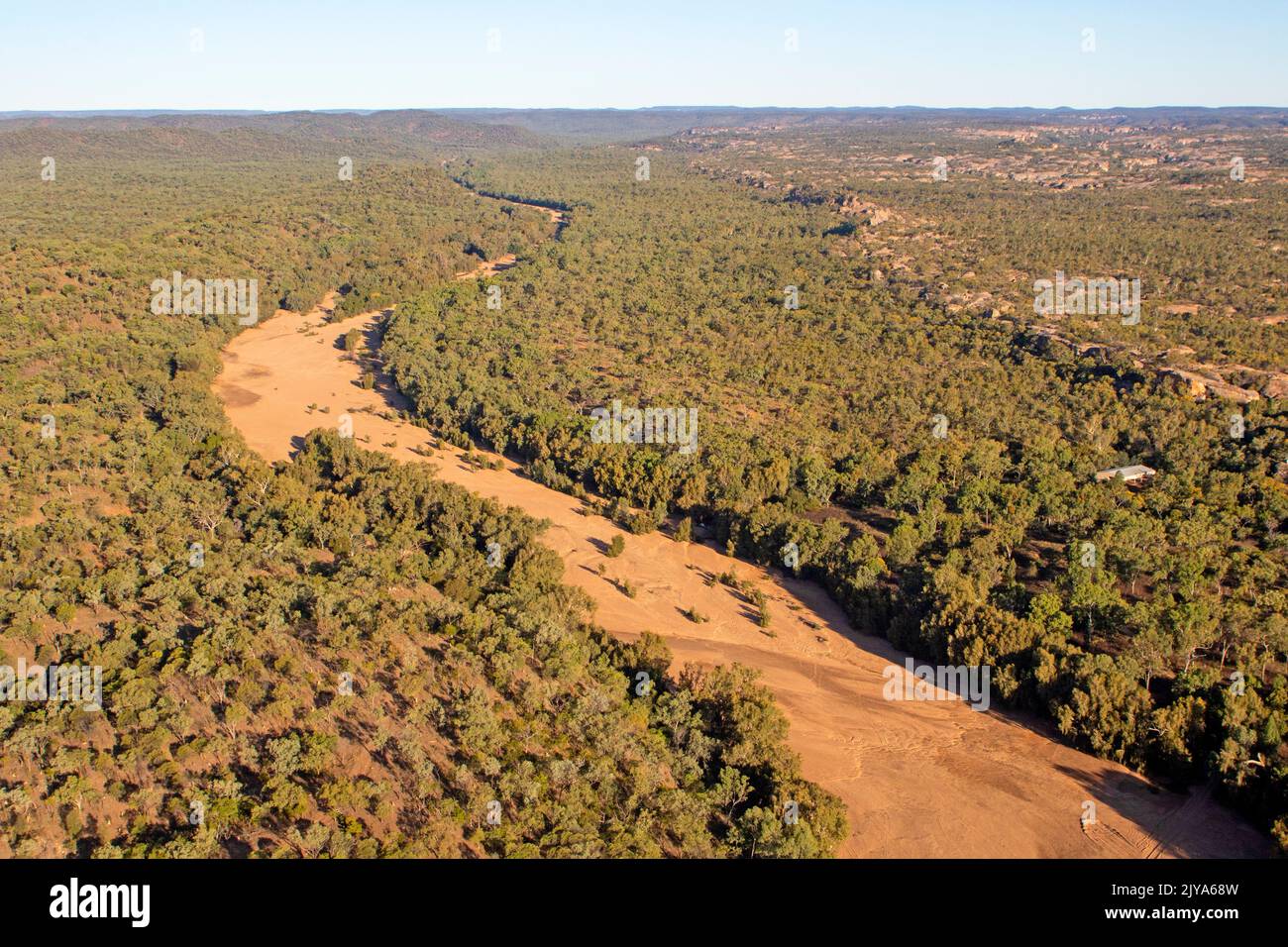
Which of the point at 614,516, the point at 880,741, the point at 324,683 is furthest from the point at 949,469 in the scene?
the point at 324,683

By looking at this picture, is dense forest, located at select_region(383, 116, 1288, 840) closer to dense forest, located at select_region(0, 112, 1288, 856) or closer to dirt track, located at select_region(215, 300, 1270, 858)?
dense forest, located at select_region(0, 112, 1288, 856)

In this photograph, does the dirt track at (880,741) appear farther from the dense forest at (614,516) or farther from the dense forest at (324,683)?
the dense forest at (324,683)

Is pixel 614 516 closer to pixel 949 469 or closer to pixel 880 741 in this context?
pixel 949 469

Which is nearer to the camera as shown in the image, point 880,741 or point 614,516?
point 880,741

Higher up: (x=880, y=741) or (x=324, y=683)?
(x=324, y=683)
